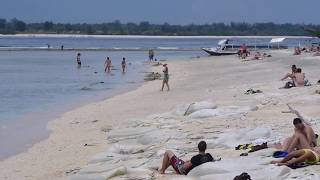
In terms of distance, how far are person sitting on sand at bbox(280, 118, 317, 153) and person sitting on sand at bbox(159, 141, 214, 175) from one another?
4.03 feet

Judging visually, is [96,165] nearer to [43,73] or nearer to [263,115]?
[263,115]

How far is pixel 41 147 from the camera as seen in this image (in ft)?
50.6

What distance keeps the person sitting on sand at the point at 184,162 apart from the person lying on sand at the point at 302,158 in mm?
1315

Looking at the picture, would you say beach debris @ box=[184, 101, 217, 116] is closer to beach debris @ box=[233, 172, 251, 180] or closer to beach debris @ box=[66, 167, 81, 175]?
beach debris @ box=[66, 167, 81, 175]

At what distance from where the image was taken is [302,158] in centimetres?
949

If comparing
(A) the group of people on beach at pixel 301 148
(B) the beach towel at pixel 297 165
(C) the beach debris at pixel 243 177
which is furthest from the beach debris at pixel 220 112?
(C) the beach debris at pixel 243 177

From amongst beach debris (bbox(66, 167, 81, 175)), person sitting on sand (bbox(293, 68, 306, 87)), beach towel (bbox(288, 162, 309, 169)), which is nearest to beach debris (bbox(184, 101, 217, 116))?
person sitting on sand (bbox(293, 68, 306, 87))

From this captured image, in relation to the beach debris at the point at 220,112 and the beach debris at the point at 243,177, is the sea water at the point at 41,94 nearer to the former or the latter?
the beach debris at the point at 220,112

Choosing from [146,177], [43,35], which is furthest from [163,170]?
[43,35]

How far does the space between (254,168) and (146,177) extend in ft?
5.85

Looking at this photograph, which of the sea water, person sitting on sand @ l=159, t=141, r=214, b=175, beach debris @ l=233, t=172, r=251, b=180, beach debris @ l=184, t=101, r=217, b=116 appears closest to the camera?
beach debris @ l=233, t=172, r=251, b=180

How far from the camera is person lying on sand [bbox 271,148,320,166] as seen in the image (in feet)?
31.1

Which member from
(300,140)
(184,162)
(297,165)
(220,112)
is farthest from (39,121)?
(297,165)

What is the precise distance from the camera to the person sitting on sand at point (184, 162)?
1047cm
